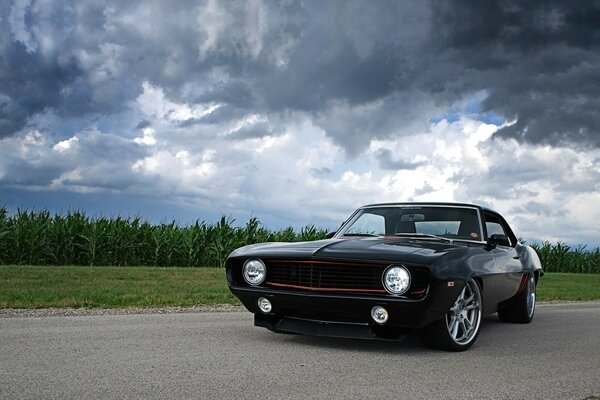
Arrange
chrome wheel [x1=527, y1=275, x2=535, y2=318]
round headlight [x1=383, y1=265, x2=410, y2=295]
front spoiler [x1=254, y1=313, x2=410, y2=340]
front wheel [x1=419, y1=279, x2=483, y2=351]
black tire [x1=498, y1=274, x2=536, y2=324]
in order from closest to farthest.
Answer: round headlight [x1=383, y1=265, x2=410, y2=295] < front spoiler [x1=254, y1=313, x2=410, y2=340] < front wheel [x1=419, y1=279, x2=483, y2=351] < black tire [x1=498, y1=274, x2=536, y2=324] < chrome wheel [x1=527, y1=275, x2=535, y2=318]

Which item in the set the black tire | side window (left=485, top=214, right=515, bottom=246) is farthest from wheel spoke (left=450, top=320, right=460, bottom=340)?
the black tire

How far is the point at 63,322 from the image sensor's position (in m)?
7.64

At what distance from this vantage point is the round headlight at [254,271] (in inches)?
250

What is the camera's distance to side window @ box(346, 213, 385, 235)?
7.62 meters

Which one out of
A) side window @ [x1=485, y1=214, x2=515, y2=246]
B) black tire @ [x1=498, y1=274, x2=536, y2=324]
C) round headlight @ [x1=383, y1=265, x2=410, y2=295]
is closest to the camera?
round headlight @ [x1=383, y1=265, x2=410, y2=295]

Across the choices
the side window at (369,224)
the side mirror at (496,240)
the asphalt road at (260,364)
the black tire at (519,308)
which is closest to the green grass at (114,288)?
the asphalt road at (260,364)

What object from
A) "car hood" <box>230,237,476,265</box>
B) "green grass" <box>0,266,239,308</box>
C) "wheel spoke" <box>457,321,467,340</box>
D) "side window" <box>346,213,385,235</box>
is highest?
"side window" <box>346,213,385,235</box>

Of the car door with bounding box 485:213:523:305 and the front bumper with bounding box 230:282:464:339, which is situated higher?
the car door with bounding box 485:213:523:305

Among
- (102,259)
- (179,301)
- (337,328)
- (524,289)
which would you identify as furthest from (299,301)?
(102,259)

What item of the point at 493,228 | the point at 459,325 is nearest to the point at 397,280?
the point at 459,325

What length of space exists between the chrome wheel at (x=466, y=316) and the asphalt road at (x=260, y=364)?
19 cm

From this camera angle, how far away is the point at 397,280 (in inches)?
227

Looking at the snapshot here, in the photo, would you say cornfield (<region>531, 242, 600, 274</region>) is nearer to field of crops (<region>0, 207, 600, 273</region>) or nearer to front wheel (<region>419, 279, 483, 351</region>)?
field of crops (<region>0, 207, 600, 273</region>)

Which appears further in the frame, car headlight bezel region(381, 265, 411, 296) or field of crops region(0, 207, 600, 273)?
field of crops region(0, 207, 600, 273)
